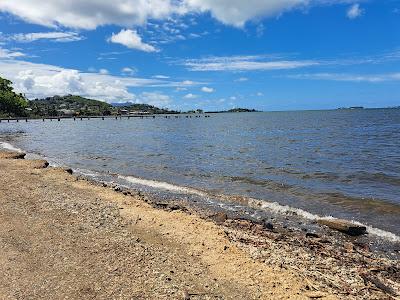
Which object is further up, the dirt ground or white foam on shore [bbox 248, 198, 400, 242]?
the dirt ground

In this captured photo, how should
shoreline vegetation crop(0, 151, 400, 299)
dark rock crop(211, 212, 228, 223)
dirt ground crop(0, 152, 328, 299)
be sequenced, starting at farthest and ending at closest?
dark rock crop(211, 212, 228, 223) → shoreline vegetation crop(0, 151, 400, 299) → dirt ground crop(0, 152, 328, 299)

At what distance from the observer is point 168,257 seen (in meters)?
10.1

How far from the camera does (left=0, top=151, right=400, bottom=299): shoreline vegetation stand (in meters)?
8.45

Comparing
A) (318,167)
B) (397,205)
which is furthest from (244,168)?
(397,205)

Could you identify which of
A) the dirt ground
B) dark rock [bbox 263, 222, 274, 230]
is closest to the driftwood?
dark rock [bbox 263, 222, 274, 230]

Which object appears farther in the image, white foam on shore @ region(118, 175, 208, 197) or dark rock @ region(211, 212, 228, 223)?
white foam on shore @ region(118, 175, 208, 197)

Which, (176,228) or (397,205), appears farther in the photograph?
(397,205)

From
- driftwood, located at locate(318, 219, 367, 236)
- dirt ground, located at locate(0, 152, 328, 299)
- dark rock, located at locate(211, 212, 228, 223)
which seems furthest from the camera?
dark rock, located at locate(211, 212, 228, 223)

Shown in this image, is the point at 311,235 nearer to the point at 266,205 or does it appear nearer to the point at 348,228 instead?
the point at 348,228

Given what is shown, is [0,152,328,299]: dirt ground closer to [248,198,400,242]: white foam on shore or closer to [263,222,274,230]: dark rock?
[263,222,274,230]: dark rock

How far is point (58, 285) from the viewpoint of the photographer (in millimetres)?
8445

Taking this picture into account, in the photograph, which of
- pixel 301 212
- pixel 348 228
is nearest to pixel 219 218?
pixel 301 212

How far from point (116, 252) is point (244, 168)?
823 inches

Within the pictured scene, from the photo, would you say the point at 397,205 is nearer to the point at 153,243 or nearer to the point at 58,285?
the point at 153,243
